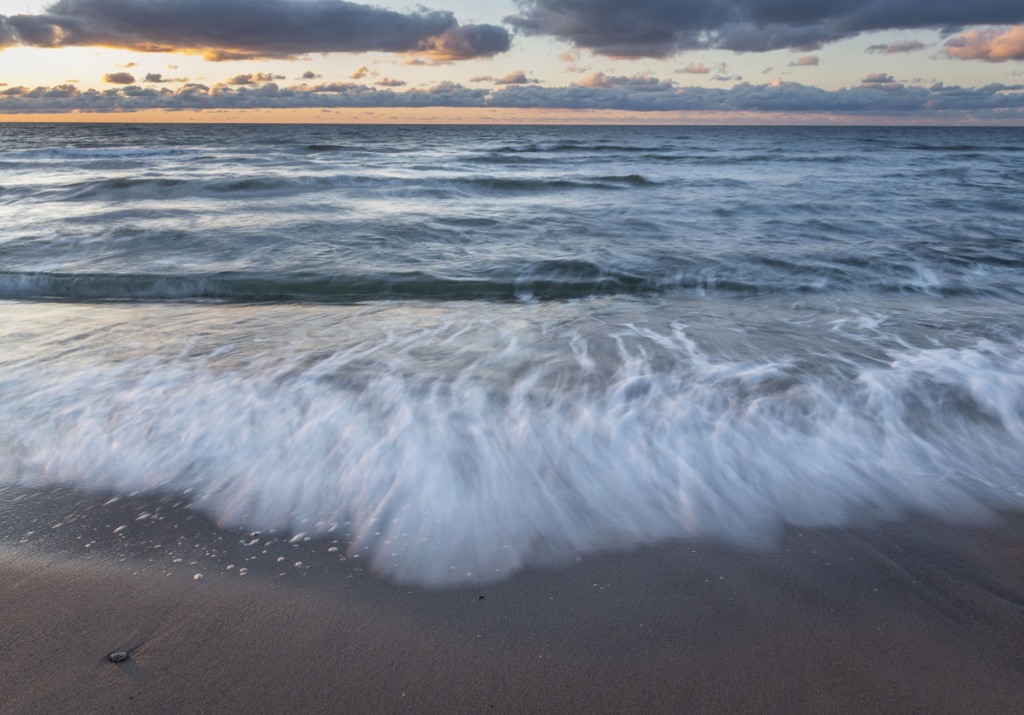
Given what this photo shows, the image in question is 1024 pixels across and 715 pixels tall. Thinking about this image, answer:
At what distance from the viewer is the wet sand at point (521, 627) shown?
5.16 ft

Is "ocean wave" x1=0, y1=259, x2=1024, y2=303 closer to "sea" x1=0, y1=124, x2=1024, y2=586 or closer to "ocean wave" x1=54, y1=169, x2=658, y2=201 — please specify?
"sea" x1=0, y1=124, x2=1024, y2=586

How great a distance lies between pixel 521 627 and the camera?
5.98 ft

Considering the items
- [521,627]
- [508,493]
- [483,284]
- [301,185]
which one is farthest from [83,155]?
[521,627]

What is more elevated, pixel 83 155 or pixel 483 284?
pixel 83 155

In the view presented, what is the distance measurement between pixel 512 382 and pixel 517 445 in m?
0.78

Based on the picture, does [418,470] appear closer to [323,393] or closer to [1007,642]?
[323,393]

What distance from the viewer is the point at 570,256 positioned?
770 cm

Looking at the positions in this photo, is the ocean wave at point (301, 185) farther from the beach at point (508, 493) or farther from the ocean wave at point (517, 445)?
the ocean wave at point (517, 445)

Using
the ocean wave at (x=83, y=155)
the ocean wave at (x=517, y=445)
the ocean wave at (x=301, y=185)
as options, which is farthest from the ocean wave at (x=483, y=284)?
the ocean wave at (x=83, y=155)

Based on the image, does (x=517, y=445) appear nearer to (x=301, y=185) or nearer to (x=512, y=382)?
(x=512, y=382)

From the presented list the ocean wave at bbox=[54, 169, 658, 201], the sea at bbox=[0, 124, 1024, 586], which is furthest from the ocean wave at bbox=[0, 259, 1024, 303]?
the ocean wave at bbox=[54, 169, 658, 201]

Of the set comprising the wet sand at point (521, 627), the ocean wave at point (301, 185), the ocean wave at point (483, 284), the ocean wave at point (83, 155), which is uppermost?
the ocean wave at point (83, 155)

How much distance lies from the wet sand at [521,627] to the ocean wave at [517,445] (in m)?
0.17

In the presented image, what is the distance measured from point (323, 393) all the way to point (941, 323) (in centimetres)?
536
